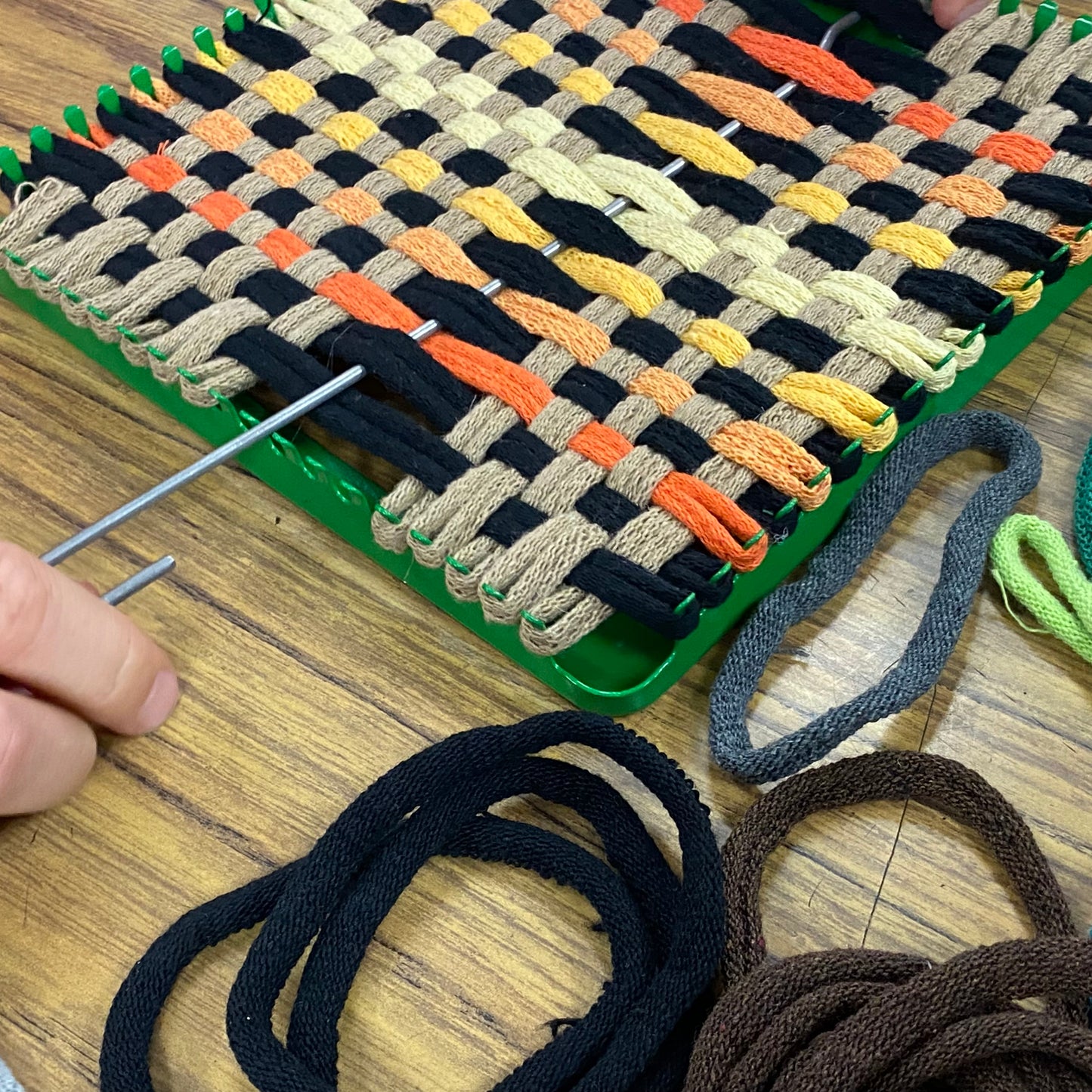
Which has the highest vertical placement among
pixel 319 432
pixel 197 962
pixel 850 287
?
pixel 850 287

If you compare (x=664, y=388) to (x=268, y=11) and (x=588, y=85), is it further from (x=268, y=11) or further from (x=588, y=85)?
(x=268, y=11)

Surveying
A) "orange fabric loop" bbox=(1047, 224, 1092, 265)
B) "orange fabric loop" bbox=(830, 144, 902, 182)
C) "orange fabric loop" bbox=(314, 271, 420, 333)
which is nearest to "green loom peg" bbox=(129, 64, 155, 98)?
"orange fabric loop" bbox=(314, 271, 420, 333)

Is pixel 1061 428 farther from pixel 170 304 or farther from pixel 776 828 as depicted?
pixel 170 304

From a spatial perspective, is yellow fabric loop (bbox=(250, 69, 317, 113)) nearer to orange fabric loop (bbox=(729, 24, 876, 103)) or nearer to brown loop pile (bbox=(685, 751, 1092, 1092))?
orange fabric loop (bbox=(729, 24, 876, 103))

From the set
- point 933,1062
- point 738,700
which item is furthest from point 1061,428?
point 933,1062

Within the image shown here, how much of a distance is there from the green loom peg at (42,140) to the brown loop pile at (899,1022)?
2.04ft

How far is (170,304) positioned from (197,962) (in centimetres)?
35

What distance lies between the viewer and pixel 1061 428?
0.67 m

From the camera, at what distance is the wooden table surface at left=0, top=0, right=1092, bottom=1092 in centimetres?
49

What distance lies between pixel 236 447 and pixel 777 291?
1.02 ft

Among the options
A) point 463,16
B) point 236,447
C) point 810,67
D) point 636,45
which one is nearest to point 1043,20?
→ point 810,67

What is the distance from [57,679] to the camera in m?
0.49

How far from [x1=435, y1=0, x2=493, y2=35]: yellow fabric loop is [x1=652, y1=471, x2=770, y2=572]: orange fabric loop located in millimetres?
403

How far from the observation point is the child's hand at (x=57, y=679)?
1.53 ft
